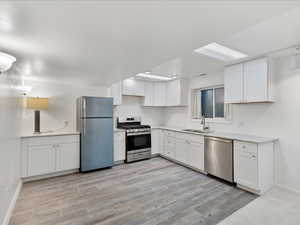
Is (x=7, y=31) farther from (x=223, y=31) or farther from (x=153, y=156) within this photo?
(x=153, y=156)

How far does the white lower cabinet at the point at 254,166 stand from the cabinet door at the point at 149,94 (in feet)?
9.42

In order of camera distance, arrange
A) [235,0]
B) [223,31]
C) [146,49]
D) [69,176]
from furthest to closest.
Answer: [69,176] → [146,49] → [223,31] → [235,0]

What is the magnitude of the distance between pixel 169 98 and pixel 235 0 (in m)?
4.00

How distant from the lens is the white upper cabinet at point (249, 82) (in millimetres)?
2772

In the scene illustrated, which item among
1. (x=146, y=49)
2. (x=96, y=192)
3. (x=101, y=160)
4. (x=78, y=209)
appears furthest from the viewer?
(x=101, y=160)

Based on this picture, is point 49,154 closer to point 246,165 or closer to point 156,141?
point 156,141

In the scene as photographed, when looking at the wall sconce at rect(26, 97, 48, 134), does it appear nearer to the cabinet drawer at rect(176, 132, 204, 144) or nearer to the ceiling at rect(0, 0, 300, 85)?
the ceiling at rect(0, 0, 300, 85)

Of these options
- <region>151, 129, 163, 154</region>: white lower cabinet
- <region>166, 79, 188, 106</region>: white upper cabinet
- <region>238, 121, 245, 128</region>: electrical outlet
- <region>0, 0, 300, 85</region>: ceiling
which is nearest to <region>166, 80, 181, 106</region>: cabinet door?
<region>166, 79, 188, 106</region>: white upper cabinet

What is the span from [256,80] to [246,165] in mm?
1543

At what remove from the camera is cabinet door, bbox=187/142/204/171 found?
3.57m

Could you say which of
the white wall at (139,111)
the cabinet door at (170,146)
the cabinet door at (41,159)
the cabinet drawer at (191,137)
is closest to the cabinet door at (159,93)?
the white wall at (139,111)

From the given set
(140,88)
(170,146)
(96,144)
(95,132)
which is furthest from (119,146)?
(140,88)

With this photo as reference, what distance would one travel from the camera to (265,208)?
7.36ft

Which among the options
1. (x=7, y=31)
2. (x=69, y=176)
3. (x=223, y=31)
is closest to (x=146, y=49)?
(x=223, y=31)
